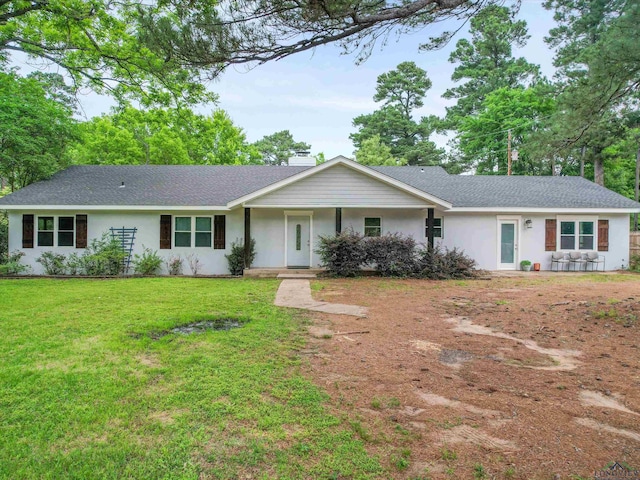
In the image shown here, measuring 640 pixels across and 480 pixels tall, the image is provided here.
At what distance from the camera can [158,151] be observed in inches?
939

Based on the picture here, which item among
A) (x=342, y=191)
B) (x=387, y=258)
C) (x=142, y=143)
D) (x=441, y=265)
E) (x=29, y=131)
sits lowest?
(x=441, y=265)

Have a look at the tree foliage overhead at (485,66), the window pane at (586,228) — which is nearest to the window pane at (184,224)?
the window pane at (586,228)

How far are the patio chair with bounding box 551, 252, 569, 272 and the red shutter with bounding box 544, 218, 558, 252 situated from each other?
26 centimetres

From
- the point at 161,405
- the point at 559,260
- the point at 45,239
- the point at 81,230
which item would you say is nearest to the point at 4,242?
the point at 45,239

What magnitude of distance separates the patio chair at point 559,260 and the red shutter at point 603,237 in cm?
142

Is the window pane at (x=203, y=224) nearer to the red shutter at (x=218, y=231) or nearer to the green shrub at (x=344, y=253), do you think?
the red shutter at (x=218, y=231)

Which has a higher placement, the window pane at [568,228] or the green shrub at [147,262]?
the window pane at [568,228]

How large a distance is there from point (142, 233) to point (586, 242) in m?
16.3

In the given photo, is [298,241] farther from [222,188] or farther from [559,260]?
[559,260]

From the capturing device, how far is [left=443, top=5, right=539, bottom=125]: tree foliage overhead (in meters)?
29.6

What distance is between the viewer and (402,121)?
1272 inches

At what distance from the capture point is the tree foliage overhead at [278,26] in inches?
193

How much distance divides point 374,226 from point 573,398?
10315 mm

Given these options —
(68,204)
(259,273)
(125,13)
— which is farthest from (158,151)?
(259,273)
